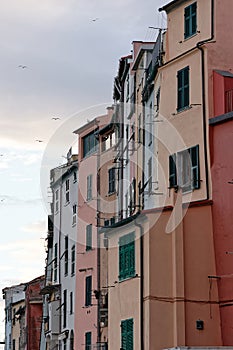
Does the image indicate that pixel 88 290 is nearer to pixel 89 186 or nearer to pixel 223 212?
pixel 89 186

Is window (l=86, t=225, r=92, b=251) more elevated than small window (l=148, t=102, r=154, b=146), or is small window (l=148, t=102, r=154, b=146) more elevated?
small window (l=148, t=102, r=154, b=146)

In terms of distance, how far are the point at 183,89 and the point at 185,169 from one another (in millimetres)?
3564

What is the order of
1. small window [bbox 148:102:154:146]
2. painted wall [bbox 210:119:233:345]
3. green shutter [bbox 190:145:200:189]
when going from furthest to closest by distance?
small window [bbox 148:102:154:146] < green shutter [bbox 190:145:200:189] < painted wall [bbox 210:119:233:345]

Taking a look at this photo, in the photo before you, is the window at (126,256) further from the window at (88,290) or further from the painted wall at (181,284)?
the window at (88,290)

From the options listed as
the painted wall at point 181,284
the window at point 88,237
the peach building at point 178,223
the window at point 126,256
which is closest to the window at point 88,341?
the window at point 88,237

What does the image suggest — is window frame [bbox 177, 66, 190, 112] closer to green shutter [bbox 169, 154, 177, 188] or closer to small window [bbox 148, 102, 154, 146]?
green shutter [bbox 169, 154, 177, 188]

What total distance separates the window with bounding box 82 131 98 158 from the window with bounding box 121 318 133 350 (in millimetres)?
22556

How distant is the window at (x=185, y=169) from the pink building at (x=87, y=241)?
18.1 m

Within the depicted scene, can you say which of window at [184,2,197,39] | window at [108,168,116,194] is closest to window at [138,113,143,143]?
window at [184,2,197,39]

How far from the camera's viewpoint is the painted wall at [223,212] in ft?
128

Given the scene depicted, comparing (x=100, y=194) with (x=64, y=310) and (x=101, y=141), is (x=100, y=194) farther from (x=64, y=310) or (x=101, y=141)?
(x=64, y=310)

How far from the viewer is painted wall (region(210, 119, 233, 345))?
38906 mm

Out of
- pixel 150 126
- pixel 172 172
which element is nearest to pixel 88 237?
pixel 150 126

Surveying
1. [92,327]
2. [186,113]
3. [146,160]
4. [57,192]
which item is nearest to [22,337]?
[57,192]
